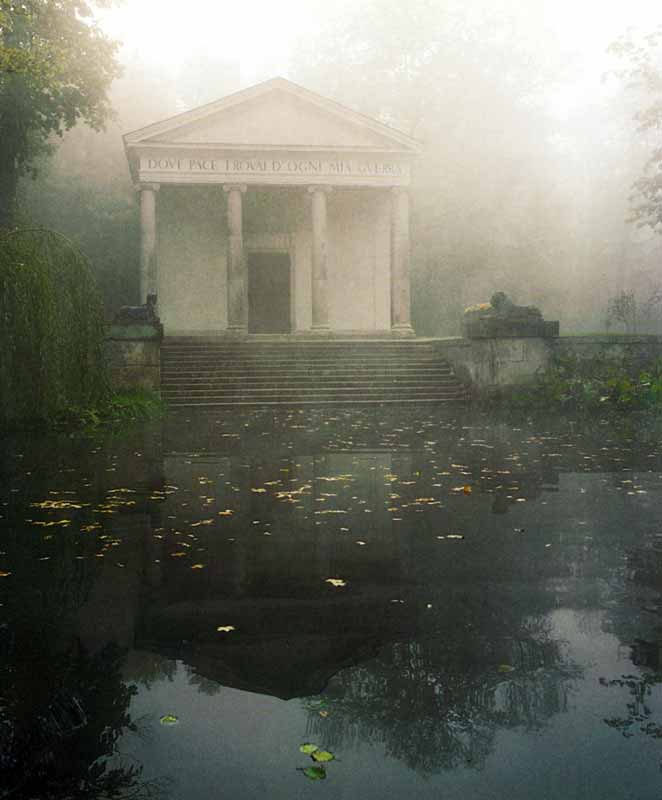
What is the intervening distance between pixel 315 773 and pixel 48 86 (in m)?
21.5

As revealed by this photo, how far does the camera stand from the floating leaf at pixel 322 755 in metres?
2.65

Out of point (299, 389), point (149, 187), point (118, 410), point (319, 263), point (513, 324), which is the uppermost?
point (149, 187)

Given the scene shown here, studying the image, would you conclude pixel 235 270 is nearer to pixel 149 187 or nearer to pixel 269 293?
pixel 149 187

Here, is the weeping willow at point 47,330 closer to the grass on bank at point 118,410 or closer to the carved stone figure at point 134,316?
the grass on bank at point 118,410

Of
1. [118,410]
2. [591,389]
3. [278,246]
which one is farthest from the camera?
[278,246]

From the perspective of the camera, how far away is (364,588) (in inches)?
176

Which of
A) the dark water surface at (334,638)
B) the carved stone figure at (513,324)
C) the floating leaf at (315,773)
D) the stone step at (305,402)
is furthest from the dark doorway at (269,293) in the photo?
the floating leaf at (315,773)

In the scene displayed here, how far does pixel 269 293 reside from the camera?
3052cm

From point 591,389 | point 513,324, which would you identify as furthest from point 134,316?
point 591,389

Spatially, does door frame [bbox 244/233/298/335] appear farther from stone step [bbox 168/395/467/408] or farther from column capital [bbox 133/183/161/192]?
stone step [bbox 168/395/467/408]

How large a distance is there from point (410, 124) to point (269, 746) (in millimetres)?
39578

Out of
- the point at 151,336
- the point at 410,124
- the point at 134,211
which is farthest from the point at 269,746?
the point at 410,124

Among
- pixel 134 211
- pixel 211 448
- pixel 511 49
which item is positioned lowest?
pixel 211 448

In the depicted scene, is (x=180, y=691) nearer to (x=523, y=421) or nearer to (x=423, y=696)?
(x=423, y=696)
